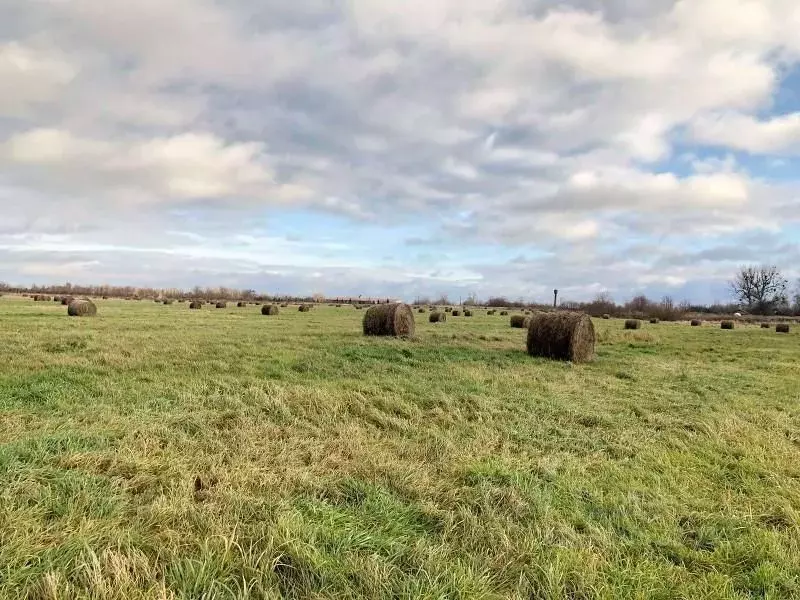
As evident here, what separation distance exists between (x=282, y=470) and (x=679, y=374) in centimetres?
1240

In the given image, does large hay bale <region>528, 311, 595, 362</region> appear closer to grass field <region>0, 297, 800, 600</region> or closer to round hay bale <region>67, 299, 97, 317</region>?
grass field <region>0, 297, 800, 600</region>

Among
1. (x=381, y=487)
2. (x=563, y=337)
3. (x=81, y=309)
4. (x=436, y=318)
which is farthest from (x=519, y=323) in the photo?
(x=381, y=487)

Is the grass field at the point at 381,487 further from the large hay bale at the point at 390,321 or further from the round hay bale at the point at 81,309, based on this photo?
the round hay bale at the point at 81,309

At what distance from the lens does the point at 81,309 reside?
97.5 ft

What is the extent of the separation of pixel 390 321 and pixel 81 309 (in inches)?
779

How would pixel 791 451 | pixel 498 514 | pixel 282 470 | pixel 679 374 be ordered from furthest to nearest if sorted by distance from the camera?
pixel 679 374 → pixel 791 451 → pixel 282 470 → pixel 498 514

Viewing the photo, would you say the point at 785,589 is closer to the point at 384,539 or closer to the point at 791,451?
the point at 384,539

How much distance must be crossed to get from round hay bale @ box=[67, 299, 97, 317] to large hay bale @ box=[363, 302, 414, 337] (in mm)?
18491

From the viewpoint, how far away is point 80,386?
9.59m

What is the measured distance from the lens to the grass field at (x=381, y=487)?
364cm

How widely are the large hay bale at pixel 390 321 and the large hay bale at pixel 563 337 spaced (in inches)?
203

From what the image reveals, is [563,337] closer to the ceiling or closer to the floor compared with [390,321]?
closer to the floor

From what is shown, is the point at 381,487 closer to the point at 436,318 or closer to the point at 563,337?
the point at 563,337

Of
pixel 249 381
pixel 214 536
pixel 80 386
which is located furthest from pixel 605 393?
pixel 80 386
